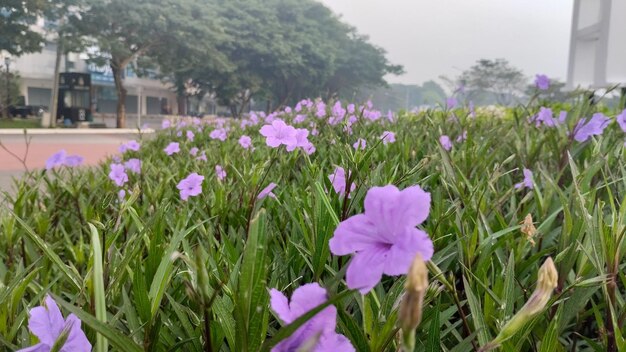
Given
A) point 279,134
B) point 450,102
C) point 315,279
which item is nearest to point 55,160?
point 279,134

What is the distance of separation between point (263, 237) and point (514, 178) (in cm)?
116

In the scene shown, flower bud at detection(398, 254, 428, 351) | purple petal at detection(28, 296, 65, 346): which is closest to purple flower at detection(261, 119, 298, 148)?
purple petal at detection(28, 296, 65, 346)

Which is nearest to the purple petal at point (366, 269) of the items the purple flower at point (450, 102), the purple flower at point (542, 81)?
the purple flower at point (542, 81)

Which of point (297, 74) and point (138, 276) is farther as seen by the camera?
point (297, 74)

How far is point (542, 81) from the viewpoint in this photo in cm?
256

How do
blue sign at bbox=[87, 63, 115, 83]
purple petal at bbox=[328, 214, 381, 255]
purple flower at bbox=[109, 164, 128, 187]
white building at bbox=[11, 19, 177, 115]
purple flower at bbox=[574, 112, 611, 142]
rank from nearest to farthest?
purple petal at bbox=[328, 214, 381, 255] < purple flower at bbox=[574, 112, 611, 142] < purple flower at bbox=[109, 164, 128, 187] < white building at bbox=[11, 19, 177, 115] < blue sign at bbox=[87, 63, 115, 83]

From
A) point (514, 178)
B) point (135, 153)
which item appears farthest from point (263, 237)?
point (135, 153)

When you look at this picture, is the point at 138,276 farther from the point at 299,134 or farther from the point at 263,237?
the point at 299,134

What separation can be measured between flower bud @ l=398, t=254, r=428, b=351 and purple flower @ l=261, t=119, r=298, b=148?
0.92 metres

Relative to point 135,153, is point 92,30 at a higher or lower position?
higher

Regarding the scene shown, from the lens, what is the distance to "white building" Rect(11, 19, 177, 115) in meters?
35.0

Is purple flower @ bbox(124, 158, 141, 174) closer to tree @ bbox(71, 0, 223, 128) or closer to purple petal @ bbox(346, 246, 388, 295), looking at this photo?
purple petal @ bbox(346, 246, 388, 295)

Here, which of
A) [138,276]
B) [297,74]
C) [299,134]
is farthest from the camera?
[297,74]

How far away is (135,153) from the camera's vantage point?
10.3 feet
